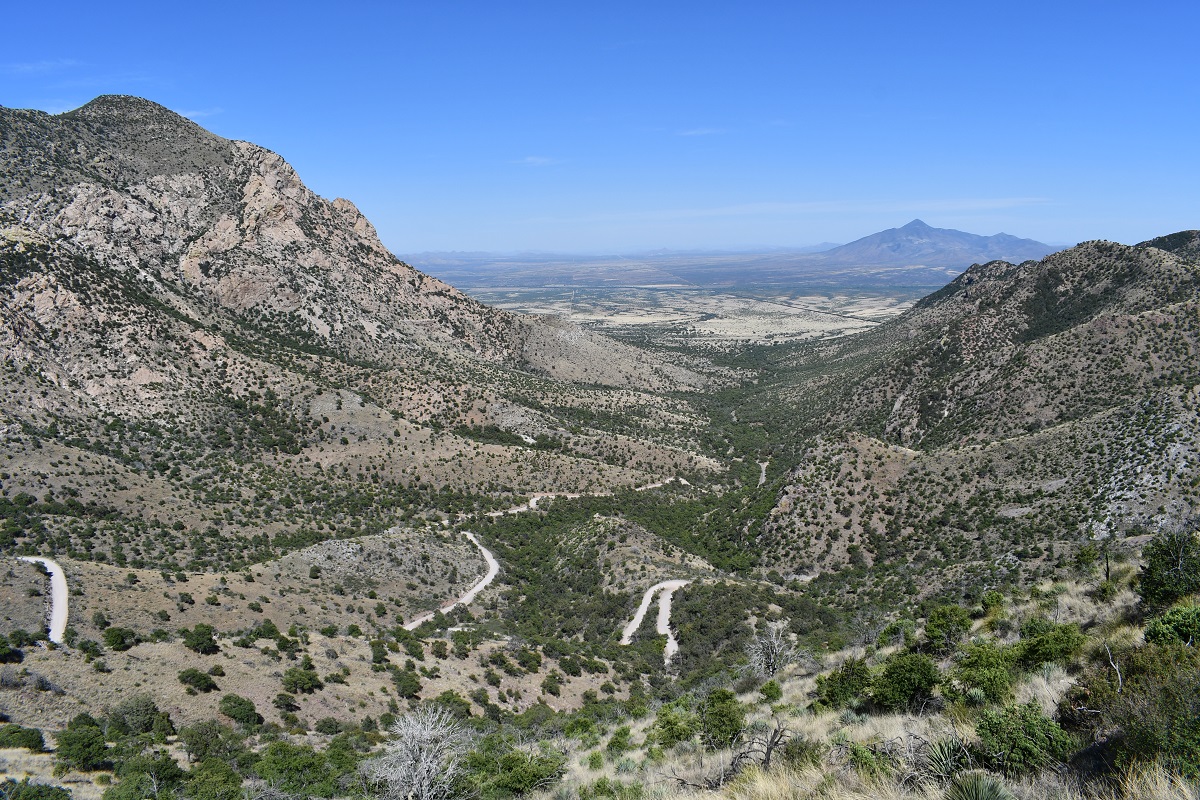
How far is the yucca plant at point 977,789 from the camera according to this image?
6176 mm

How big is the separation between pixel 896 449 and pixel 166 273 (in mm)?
80915

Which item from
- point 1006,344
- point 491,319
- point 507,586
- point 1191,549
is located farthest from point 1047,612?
point 491,319

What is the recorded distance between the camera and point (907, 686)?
557 inches

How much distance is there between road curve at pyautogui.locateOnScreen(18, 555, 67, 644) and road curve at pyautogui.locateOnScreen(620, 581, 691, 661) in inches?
1023

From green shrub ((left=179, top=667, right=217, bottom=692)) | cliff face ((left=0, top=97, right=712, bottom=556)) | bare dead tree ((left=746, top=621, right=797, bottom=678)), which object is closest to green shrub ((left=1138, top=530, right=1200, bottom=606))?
bare dead tree ((left=746, top=621, right=797, bottom=678))

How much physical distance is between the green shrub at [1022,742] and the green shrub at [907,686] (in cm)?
648

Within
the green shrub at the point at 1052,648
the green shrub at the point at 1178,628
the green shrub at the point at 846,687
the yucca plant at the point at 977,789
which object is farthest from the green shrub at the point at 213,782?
the green shrub at the point at 1178,628

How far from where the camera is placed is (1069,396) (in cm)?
5059

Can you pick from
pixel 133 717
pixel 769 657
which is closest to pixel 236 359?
pixel 133 717

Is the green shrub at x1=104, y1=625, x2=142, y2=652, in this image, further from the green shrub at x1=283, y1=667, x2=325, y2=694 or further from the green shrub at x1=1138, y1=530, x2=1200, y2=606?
the green shrub at x1=1138, y1=530, x2=1200, y2=606

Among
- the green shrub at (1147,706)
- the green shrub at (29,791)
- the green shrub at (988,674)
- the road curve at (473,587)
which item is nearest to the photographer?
the green shrub at (1147,706)

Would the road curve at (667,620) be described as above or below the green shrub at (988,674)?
below

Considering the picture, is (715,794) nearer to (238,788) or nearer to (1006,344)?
(238,788)

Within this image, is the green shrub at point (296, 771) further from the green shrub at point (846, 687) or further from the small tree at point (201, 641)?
the green shrub at point (846, 687)
